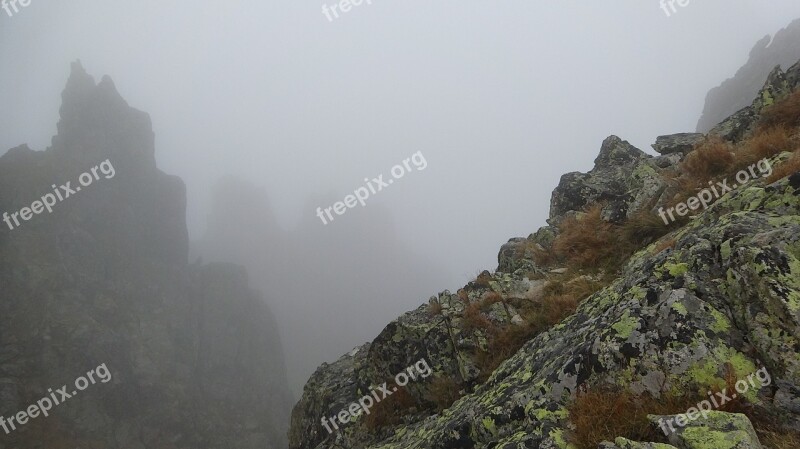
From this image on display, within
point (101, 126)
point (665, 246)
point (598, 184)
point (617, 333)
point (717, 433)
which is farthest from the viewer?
point (101, 126)

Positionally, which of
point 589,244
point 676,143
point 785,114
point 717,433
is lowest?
point 717,433

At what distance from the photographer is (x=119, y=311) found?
Result: 86.8m

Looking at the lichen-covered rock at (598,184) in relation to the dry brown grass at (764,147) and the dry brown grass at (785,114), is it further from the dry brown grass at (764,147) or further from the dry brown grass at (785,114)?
the dry brown grass at (764,147)

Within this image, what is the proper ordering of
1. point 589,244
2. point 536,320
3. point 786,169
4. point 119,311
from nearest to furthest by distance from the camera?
point 786,169 < point 536,320 < point 589,244 < point 119,311

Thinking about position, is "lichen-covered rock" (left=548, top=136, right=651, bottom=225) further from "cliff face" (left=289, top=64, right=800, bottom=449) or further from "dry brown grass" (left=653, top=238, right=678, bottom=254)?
"dry brown grass" (left=653, top=238, right=678, bottom=254)

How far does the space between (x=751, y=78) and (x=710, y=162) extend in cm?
8356

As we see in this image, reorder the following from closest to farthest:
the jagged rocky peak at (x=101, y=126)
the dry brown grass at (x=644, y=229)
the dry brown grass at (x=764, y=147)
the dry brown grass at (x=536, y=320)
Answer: the dry brown grass at (x=536, y=320)
the dry brown grass at (x=764, y=147)
the dry brown grass at (x=644, y=229)
the jagged rocky peak at (x=101, y=126)

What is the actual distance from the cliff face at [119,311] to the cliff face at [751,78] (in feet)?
337

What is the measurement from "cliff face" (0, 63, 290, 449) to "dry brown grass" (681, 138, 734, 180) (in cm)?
6962

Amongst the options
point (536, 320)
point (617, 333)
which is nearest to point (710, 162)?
point (536, 320)

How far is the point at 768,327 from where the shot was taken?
4859mm

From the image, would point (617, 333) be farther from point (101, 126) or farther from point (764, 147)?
point (101, 126)

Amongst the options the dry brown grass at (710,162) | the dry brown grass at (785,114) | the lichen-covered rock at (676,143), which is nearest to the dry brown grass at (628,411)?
the dry brown grass at (710,162)

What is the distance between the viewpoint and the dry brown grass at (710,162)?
35.8 ft
